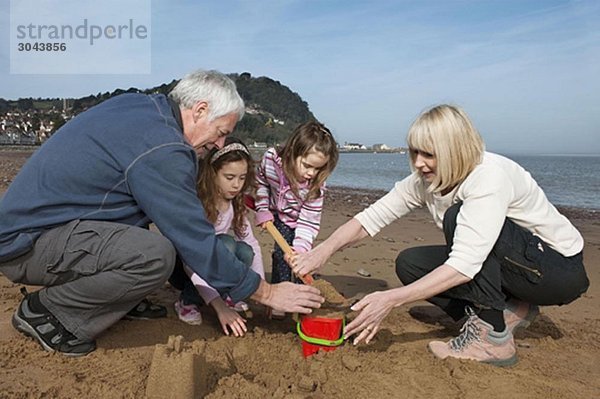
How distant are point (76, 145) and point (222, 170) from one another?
1.09 metres

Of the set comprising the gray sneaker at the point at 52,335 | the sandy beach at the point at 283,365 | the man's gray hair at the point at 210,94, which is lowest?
the sandy beach at the point at 283,365

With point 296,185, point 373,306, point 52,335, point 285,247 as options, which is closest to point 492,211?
point 373,306

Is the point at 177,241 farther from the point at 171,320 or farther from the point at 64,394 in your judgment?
the point at 171,320

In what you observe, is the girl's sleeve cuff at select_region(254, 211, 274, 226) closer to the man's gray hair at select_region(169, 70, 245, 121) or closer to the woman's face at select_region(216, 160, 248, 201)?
the woman's face at select_region(216, 160, 248, 201)

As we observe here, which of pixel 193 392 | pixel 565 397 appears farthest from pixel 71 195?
pixel 565 397

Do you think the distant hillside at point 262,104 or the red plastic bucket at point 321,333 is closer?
the red plastic bucket at point 321,333

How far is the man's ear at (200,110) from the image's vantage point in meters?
2.46

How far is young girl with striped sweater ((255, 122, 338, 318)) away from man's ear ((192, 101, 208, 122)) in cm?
113

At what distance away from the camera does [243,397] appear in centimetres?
202

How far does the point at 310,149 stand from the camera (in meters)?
Result: 3.48

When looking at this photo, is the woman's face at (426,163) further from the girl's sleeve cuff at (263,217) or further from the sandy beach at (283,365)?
the girl's sleeve cuff at (263,217)

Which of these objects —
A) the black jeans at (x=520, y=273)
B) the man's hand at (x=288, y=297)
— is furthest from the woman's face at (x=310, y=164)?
the man's hand at (x=288, y=297)

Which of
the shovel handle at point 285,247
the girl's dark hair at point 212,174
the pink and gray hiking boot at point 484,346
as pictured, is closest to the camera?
the pink and gray hiking boot at point 484,346

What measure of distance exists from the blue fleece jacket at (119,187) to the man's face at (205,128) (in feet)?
0.57
